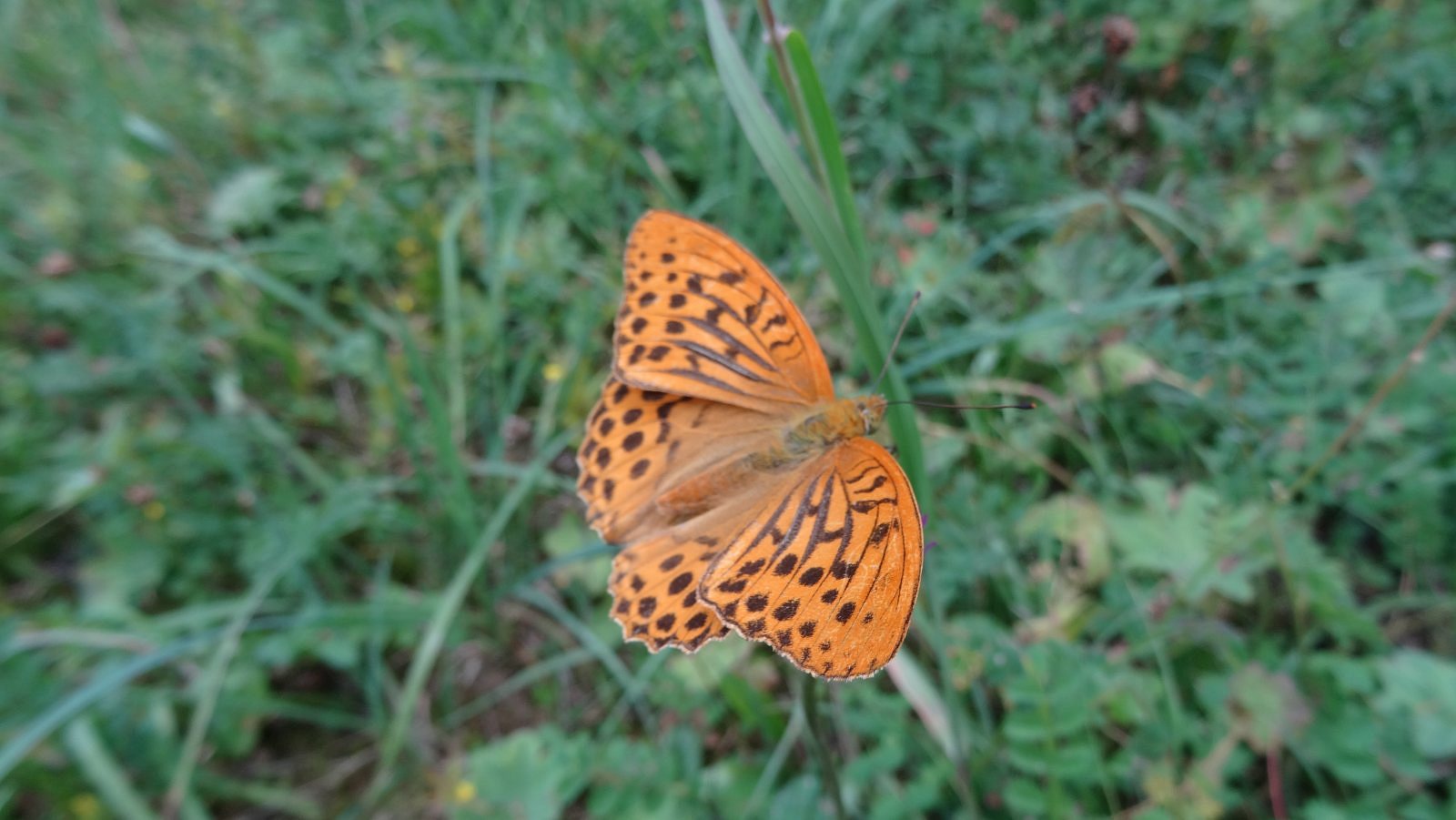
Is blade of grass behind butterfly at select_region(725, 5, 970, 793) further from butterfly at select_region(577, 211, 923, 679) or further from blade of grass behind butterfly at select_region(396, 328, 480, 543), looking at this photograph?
blade of grass behind butterfly at select_region(396, 328, 480, 543)

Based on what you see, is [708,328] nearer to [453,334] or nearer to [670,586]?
[670,586]

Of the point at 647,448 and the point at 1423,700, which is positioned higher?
the point at 647,448

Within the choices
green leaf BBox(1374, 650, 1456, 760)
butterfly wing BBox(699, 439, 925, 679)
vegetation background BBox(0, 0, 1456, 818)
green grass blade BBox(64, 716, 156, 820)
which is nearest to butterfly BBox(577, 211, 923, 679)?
butterfly wing BBox(699, 439, 925, 679)

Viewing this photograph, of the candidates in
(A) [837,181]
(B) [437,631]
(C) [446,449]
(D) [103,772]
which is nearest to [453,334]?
(C) [446,449]

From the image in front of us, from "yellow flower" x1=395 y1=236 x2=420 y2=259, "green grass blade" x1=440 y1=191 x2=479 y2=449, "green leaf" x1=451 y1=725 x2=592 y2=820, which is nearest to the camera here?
"green leaf" x1=451 y1=725 x2=592 y2=820

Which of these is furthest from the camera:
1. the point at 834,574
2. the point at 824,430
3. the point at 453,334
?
the point at 453,334

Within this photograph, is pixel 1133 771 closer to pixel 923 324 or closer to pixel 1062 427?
pixel 1062 427

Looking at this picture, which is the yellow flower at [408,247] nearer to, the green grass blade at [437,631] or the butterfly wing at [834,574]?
the green grass blade at [437,631]
